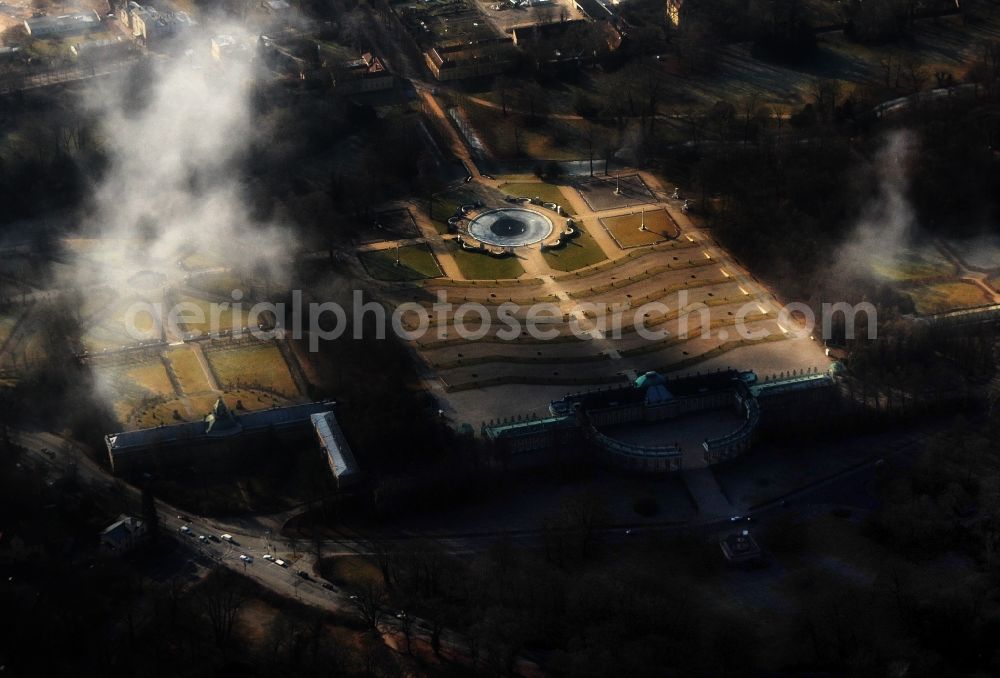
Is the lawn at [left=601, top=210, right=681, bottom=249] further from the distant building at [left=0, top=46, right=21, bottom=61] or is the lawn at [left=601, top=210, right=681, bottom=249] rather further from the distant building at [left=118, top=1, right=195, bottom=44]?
the distant building at [left=0, top=46, right=21, bottom=61]

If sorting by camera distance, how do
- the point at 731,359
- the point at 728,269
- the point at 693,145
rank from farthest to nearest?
the point at 693,145 < the point at 728,269 < the point at 731,359

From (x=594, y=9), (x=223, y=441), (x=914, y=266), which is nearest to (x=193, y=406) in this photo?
(x=223, y=441)

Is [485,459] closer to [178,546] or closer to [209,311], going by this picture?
[178,546]

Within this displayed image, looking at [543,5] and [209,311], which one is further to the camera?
[543,5]

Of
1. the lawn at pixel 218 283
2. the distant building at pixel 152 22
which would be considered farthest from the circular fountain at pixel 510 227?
the distant building at pixel 152 22

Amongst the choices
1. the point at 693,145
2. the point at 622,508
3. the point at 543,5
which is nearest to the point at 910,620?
the point at 622,508
